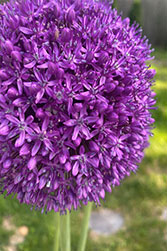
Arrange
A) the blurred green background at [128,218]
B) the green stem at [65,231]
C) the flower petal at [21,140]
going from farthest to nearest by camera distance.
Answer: the blurred green background at [128,218]
the green stem at [65,231]
the flower petal at [21,140]

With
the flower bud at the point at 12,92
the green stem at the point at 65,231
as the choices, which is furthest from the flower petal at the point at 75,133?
the green stem at the point at 65,231

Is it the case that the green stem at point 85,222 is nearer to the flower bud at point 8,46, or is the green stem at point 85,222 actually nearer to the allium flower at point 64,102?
the allium flower at point 64,102

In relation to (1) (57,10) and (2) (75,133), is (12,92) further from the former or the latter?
(1) (57,10)

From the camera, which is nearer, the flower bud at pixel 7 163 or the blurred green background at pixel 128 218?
the flower bud at pixel 7 163

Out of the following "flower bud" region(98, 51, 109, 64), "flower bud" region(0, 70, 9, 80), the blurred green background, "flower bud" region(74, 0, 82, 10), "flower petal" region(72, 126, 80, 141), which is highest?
"flower bud" region(74, 0, 82, 10)

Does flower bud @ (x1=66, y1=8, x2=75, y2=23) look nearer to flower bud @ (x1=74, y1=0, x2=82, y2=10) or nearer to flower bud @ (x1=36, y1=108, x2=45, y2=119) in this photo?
flower bud @ (x1=74, y1=0, x2=82, y2=10)

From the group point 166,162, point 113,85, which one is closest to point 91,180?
point 113,85

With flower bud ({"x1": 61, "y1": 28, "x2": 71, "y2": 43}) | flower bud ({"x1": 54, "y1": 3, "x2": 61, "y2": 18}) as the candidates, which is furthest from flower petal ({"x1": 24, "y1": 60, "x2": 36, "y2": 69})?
flower bud ({"x1": 54, "y1": 3, "x2": 61, "y2": 18})

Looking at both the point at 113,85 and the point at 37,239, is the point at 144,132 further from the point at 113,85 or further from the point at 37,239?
the point at 37,239
